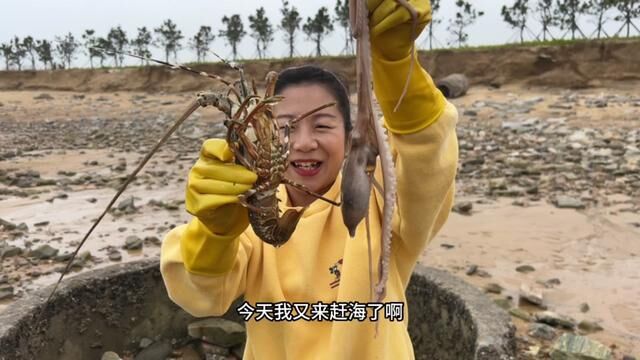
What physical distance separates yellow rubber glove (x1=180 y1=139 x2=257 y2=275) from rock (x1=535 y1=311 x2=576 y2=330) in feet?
8.94

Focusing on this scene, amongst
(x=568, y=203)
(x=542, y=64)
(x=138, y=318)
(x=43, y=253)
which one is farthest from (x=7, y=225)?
(x=542, y=64)

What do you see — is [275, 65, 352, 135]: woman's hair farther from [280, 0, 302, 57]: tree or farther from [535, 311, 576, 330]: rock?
[280, 0, 302, 57]: tree

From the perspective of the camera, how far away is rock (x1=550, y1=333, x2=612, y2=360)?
325 centimetres

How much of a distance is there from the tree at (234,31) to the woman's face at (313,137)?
39.5m

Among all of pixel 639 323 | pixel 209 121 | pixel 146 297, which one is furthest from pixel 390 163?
pixel 209 121

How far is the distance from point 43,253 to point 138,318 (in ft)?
8.33

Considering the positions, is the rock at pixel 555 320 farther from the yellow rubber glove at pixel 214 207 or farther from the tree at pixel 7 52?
the tree at pixel 7 52

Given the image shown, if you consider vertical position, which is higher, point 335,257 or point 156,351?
point 335,257

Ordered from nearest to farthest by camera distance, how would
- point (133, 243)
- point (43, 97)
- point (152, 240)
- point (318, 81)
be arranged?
point (318, 81)
point (133, 243)
point (152, 240)
point (43, 97)

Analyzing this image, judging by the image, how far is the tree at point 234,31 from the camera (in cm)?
4022

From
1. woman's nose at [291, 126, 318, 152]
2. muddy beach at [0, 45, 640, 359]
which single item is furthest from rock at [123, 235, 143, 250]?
woman's nose at [291, 126, 318, 152]

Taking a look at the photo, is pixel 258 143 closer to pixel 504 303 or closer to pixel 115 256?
pixel 504 303

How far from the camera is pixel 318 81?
6.35ft

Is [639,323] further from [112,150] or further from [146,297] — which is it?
[112,150]
